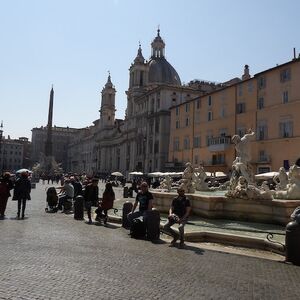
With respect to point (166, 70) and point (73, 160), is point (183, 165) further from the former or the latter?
point (73, 160)

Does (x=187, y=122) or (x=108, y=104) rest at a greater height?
(x=108, y=104)

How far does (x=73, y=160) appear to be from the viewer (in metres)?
152

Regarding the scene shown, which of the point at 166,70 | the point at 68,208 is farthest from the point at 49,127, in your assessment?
the point at 68,208

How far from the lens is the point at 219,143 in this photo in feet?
164

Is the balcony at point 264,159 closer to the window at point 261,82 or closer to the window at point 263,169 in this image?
the window at point 263,169

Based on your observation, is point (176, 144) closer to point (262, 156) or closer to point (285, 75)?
point (262, 156)

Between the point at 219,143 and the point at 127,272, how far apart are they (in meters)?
43.5

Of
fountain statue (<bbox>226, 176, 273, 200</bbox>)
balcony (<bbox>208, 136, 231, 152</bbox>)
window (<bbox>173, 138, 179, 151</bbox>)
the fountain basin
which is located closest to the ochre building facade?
balcony (<bbox>208, 136, 231, 152</bbox>)

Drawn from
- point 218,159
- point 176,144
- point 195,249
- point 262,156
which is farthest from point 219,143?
point 195,249

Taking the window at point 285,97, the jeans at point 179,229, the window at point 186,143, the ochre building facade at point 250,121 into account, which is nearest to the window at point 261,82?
the ochre building facade at point 250,121

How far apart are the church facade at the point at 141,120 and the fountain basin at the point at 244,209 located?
160 ft

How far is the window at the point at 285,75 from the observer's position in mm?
39866

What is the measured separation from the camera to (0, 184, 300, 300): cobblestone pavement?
19.7 feet

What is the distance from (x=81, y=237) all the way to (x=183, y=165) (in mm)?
48668
